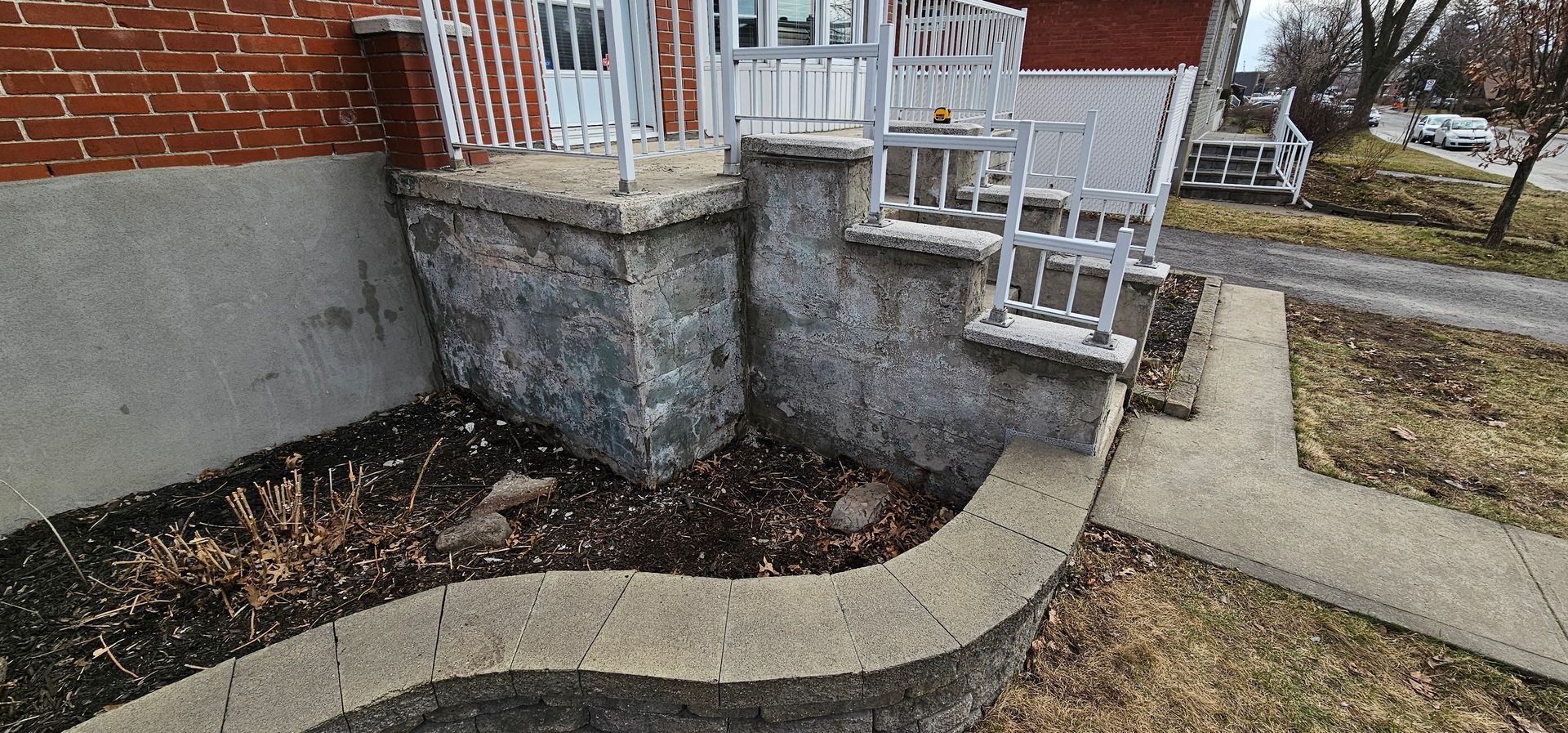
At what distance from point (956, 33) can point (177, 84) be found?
5.19m

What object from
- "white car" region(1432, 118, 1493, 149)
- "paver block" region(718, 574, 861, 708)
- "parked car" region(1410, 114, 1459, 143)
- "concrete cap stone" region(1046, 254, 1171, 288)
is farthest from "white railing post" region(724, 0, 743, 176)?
"parked car" region(1410, 114, 1459, 143)

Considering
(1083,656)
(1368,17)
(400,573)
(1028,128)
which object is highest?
(1368,17)

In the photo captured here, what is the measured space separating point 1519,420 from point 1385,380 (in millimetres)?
677

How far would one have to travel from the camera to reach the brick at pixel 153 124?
8.75 feet

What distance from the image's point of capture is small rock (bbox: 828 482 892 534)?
296 cm

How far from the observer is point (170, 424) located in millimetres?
2994

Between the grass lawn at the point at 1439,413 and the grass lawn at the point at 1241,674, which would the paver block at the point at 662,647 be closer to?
the grass lawn at the point at 1241,674

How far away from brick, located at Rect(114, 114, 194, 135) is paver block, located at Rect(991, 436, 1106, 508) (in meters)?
3.85

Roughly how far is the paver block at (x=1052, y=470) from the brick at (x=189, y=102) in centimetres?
383

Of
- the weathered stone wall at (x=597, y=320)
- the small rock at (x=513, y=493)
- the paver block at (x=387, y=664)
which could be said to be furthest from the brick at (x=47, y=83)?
the paver block at (x=387, y=664)

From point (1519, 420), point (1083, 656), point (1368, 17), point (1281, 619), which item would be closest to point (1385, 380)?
point (1519, 420)

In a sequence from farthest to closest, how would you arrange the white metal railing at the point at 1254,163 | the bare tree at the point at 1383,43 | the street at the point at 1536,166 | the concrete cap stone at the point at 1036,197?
the bare tree at the point at 1383,43, the street at the point at 1536,166, the white metal railing at the point at 1254,163, the concrete cap stone at the point at 1036,197

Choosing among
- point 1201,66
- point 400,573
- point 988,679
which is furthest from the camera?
point 1201,66

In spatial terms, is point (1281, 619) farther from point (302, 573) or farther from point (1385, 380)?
point (302, 573)
